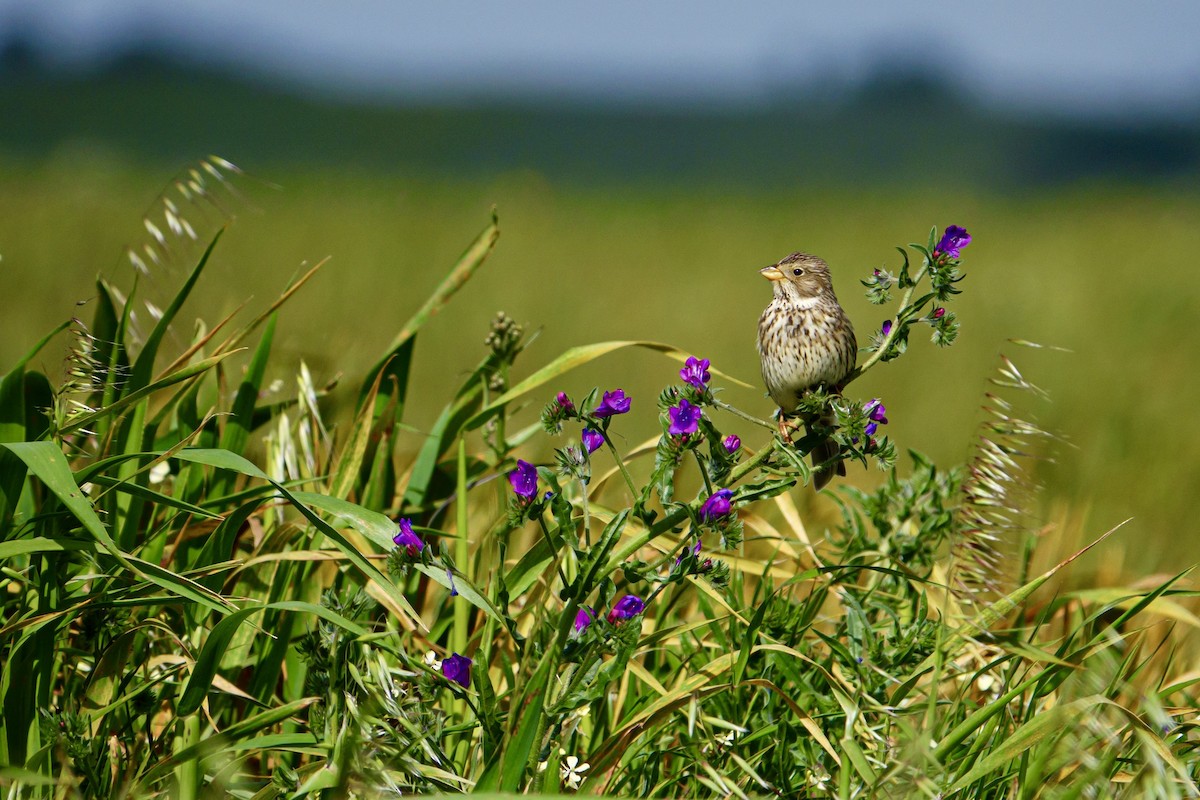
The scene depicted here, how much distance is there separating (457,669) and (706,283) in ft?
32.6

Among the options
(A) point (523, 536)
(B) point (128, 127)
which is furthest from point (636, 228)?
(B) point (128, 127)

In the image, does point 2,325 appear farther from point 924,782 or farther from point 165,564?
point 924,782

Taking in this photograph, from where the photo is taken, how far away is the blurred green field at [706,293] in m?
5.36

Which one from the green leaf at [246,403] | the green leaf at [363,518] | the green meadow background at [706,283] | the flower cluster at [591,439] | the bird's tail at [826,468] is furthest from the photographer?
the green meadow background at [706,283]

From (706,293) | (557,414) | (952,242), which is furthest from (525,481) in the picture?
(706,293)

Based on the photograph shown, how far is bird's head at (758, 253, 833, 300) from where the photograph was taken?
2.44m

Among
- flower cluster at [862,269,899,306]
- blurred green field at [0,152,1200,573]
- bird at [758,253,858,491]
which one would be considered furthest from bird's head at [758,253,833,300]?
blurred green field at [0,152,1200,573]

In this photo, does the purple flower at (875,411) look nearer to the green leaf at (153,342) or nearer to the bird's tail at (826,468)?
the bird's tail at (826,468)

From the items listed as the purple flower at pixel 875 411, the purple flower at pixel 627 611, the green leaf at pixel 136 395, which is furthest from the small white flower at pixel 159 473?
the purple flower at pixel 875 411

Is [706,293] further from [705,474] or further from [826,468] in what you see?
[705,474]

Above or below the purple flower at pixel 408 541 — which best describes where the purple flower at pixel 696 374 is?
above

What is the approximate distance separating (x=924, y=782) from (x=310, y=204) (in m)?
15.1

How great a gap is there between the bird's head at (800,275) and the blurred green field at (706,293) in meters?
0.82

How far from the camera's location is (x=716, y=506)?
169 centimetres
